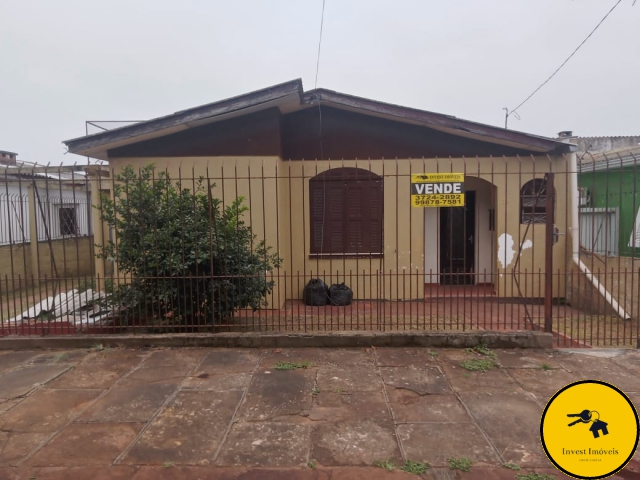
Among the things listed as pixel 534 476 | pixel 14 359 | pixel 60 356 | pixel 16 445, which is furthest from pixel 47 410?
pixel 534 476

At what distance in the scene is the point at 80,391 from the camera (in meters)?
4.35

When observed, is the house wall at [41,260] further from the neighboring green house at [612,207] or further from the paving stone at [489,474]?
the neighboring green house at [612,207]

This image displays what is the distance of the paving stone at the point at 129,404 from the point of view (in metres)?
3.80

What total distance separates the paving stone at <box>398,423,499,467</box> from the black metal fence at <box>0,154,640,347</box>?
2.18 meters

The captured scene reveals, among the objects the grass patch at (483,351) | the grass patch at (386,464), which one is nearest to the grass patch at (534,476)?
the grass patch at (386,464)

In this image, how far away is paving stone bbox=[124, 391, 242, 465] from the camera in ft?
10.5

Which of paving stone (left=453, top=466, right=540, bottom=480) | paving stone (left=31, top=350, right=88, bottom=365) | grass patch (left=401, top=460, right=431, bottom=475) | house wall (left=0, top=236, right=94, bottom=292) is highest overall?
house wall (left=0, top=236, right=94, bottom=292)

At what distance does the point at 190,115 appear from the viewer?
7.04m

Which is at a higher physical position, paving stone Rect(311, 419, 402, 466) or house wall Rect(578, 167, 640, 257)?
house wall Rect(578, 167, 640, 257)

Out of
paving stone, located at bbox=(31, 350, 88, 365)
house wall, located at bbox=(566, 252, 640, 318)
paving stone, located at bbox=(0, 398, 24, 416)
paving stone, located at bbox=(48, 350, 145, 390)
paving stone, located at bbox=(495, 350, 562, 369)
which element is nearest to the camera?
paving stone, located at bbox=(0, 398, 24, 416)

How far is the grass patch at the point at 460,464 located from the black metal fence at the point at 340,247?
2.57m

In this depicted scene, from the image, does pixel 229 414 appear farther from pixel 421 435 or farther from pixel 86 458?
pixel 421 435

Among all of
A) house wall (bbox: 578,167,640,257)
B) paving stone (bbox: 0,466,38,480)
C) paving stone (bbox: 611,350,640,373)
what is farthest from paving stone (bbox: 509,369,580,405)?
paving stone (bbox: 0,466,38,480)

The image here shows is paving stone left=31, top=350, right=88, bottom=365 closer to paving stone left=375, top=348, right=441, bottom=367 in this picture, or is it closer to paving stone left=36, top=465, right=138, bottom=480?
paving stone left=36, top=465, right=138, bottom=480
